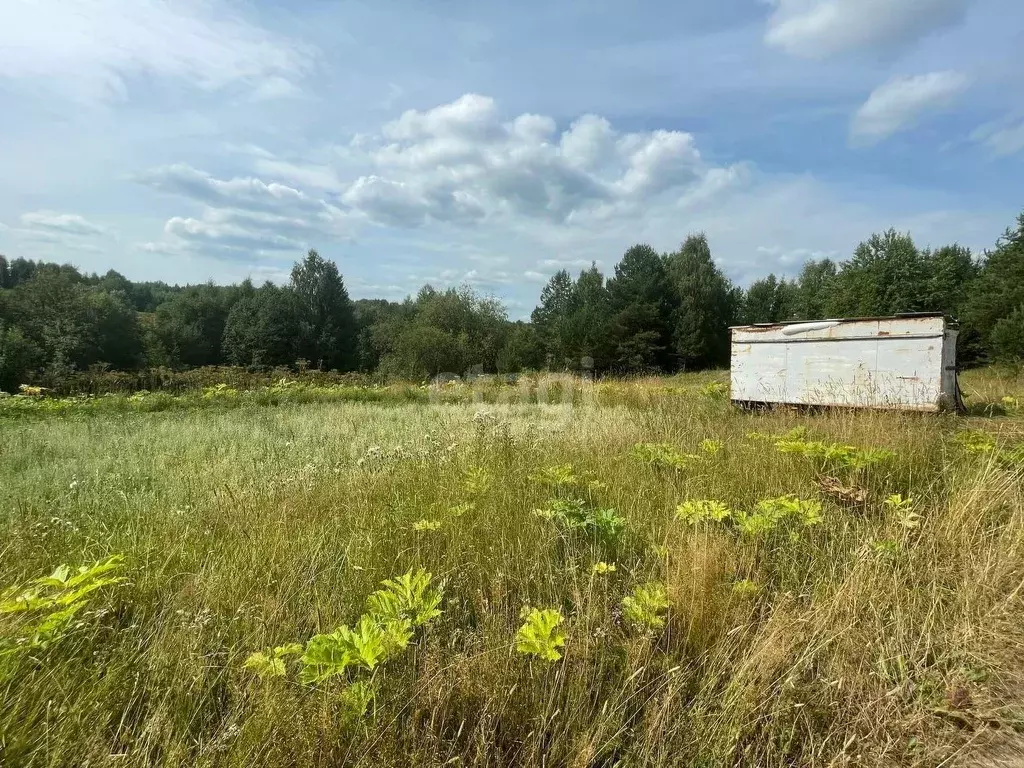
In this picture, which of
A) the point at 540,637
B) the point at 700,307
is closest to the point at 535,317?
the point at 700,307

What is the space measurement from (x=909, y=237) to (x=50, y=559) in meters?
45.2

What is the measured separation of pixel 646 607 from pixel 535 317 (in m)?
58.3

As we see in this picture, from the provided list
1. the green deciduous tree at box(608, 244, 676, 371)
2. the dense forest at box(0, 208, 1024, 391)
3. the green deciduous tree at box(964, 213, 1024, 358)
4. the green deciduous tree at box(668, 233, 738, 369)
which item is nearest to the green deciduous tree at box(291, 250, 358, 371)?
the dense forest at box(0, 208, 1024, 391)

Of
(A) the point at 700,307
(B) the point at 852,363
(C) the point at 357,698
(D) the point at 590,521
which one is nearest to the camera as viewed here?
(C) the point at 357,698

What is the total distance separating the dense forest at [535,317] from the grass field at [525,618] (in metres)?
15.4

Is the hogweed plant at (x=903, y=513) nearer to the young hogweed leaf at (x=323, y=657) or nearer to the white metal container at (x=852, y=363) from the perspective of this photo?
the young hogweed leaf at (x=323, y=657)

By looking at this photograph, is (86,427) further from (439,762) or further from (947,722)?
(947,722)

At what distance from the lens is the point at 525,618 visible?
1930 millimetres

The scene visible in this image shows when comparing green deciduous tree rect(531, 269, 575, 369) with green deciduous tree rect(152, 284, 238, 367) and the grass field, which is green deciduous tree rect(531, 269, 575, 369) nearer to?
the grass field

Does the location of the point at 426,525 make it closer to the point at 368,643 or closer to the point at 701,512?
the point at 368,643

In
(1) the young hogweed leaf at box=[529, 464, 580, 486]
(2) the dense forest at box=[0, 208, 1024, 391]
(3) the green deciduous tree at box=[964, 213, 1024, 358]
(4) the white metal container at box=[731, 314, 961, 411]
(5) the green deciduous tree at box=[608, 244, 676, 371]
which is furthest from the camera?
(5) the green deciduous tree at box=[608, 244, 676, 371]

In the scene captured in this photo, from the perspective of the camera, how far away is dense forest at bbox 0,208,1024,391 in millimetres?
24625

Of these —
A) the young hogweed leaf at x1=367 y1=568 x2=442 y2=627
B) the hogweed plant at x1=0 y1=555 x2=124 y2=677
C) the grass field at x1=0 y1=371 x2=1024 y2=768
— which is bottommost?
the grass field at x1=0 y1=371 x2=1024 y2=768

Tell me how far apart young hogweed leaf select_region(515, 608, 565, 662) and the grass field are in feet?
0.05
